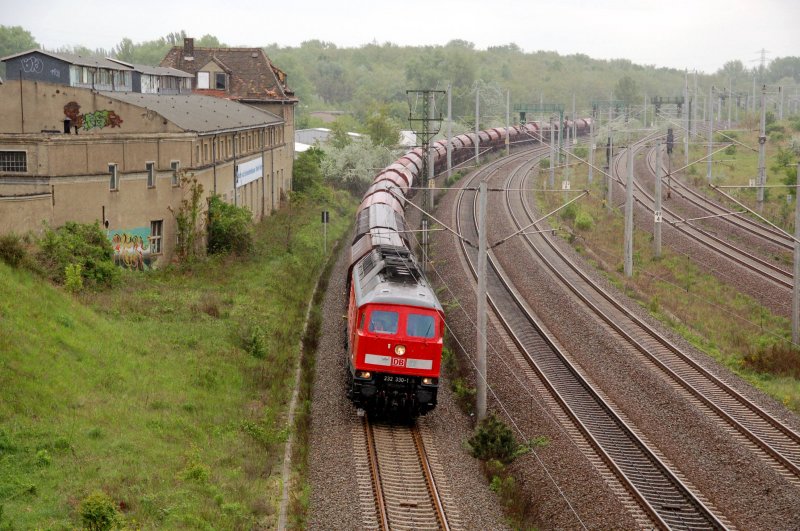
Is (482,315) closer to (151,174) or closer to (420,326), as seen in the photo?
(420,326)

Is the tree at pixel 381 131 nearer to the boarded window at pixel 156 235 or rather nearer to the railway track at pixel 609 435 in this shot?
the boarded window at pixel 156 235

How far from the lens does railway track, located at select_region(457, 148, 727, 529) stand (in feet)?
58.5

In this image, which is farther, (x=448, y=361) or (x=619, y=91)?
(x=619, y=91)

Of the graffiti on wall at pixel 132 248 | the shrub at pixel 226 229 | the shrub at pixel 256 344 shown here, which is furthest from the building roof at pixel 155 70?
the shrub at pixel 256 344

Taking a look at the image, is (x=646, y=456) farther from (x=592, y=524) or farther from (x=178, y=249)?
(x=178, y=249)

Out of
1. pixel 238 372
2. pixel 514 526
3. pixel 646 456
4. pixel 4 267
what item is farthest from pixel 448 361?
pixel 4 267

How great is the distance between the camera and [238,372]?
79.7 feet

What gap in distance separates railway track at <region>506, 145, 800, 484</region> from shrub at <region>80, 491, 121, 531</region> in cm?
1338

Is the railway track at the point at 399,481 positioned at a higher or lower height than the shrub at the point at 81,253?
lower

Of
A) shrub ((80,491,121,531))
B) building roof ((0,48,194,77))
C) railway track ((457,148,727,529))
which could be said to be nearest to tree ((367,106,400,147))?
building roof ((0,48,194,77))

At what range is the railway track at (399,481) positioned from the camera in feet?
56.1

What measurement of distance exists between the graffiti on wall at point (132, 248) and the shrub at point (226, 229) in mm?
4559

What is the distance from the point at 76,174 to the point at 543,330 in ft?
51.7

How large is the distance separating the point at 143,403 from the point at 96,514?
6730 mm
